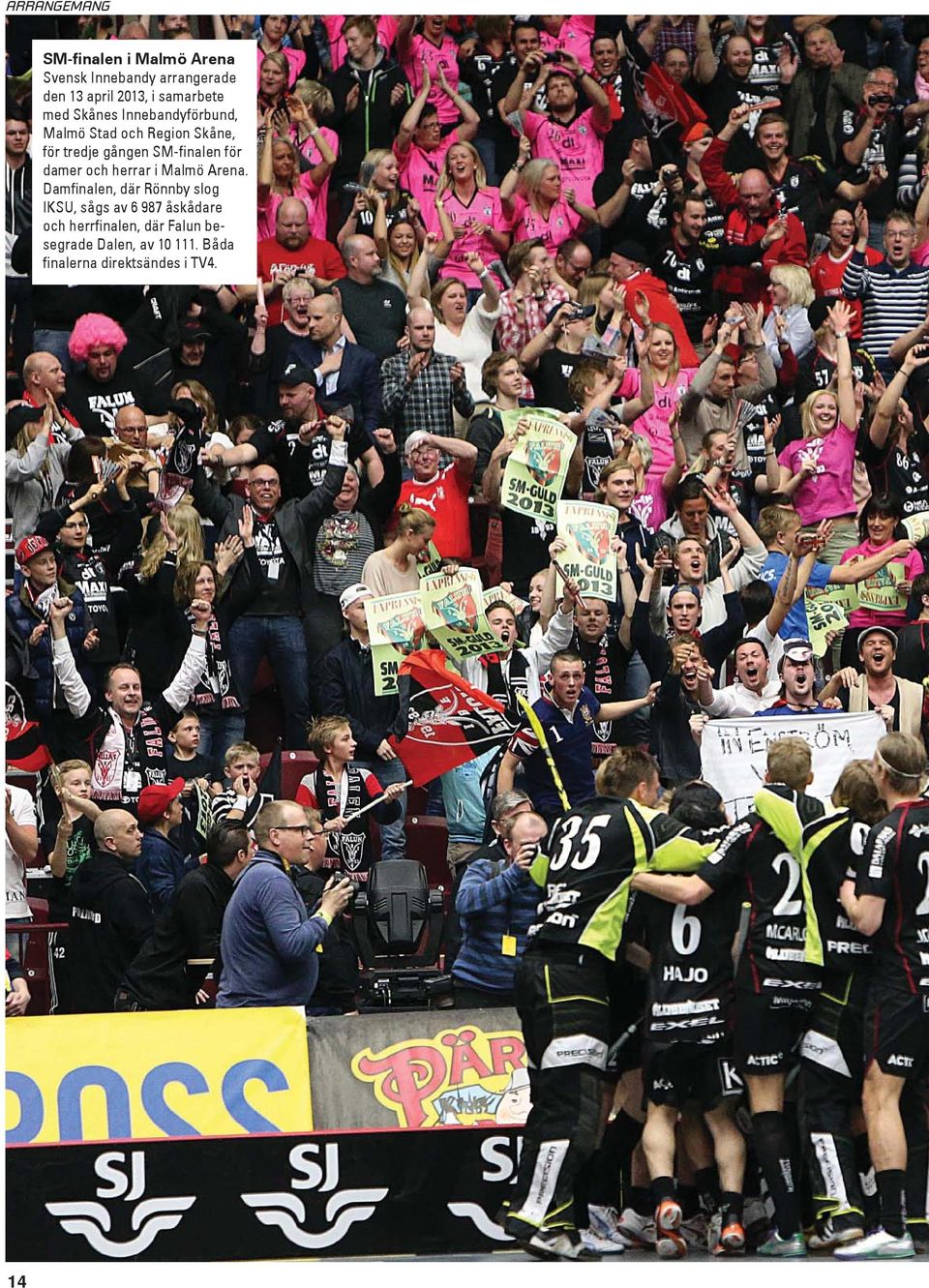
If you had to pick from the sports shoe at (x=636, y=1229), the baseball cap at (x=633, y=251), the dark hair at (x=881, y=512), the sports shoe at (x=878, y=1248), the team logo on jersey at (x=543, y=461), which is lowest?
the sports shoe at (x=636, y=1229)

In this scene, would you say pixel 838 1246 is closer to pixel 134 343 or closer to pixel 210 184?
pixel 210 184

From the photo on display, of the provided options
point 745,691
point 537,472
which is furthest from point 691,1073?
point 537,472

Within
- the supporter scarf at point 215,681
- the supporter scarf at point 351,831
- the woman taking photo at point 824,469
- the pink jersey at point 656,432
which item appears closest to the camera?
the supporter scarf at point 351,831

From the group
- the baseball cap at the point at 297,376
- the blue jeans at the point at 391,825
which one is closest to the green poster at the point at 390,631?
the blue jeans at the point at 391,825

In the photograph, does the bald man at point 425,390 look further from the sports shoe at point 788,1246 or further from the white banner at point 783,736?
the sports shoe at point 788,1246

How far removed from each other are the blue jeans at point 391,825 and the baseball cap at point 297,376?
274cm

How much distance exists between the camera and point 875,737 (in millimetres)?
11688

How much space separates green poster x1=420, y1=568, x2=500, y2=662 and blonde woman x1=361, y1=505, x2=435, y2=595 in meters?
0.67

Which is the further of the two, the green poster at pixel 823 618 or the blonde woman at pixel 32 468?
the green poster at pixel 823 618

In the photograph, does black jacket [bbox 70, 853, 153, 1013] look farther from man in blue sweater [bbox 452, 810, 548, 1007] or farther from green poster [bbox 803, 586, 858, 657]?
green poster [bbox 803, 586, 858, 657]

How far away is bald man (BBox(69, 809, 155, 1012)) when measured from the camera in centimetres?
1101

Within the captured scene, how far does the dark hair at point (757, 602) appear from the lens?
1316 centimetres

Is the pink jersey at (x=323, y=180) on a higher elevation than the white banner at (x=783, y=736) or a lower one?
higher

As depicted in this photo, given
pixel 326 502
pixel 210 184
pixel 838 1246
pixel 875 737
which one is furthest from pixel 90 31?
pixel 838 1246
